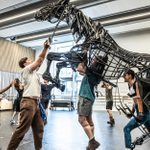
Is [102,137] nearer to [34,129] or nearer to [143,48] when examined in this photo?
[34,129]

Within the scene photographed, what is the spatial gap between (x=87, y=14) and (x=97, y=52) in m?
7.24

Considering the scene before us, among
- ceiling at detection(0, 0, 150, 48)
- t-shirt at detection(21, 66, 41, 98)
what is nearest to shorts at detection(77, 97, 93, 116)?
t-shirt at detection(21, 66, 41, 98)

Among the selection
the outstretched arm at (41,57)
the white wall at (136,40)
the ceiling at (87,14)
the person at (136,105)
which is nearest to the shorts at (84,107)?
the person at (136,105)

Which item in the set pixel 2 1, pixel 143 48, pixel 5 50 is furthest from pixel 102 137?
pixel 5 50

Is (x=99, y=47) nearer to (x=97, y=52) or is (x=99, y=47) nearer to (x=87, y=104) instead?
(x=97, y=52)

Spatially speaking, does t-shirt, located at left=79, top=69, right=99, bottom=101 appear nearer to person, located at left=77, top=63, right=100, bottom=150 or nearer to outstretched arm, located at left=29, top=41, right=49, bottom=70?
person, located at left=77, top=63, right=100, bottom=150

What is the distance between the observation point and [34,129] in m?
3.25

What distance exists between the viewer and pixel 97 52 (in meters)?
2.73

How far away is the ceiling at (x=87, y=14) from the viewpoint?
8484 mm

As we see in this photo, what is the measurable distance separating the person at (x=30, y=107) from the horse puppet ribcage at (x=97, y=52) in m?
0.33

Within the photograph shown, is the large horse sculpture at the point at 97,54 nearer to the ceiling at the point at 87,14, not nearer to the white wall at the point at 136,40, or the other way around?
the ceiling at the point at 87,14

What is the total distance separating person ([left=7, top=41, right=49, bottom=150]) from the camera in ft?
9.80

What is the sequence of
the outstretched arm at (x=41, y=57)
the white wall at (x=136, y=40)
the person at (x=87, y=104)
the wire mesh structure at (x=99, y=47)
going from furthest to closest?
1. the white wall at (x=136, y=40)
2. the person at (x=87, y=104)
3. the outstretched arm at (x=41, y=57)
4. the wire mesh structure at (x=99, y=47)

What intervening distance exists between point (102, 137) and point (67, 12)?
3211 mm
